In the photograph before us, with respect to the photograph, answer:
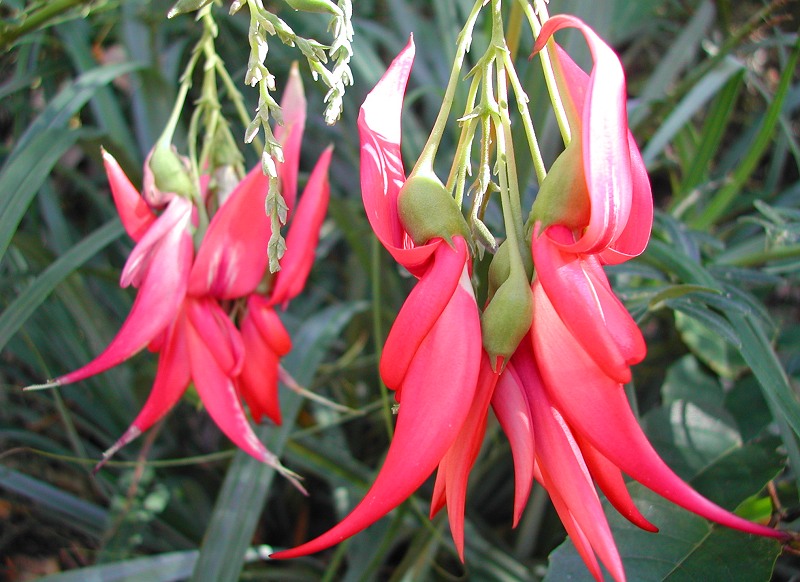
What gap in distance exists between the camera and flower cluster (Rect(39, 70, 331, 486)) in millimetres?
623

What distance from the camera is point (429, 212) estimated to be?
17.7 inches

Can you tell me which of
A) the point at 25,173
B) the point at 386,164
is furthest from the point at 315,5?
the point at 25,173

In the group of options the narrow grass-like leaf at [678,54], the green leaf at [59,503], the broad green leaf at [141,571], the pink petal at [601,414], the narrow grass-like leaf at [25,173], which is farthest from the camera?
the narrow grass-like leaf at [678,54]

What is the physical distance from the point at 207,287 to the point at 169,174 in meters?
0.10

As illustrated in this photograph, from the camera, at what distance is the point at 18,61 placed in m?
1.06

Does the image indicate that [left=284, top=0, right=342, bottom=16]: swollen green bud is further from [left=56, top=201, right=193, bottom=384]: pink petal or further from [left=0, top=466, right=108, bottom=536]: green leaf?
[left=0, top=466, right=108, bottom=536]: green leaf

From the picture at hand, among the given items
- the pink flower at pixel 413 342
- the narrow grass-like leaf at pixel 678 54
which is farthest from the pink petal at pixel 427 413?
Answer: the narrow grass-like leaf at pixel 678 54

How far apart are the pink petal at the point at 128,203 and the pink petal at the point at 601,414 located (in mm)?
366

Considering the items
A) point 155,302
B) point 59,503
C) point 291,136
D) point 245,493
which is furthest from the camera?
point 59,503

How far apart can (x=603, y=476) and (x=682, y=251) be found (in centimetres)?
41

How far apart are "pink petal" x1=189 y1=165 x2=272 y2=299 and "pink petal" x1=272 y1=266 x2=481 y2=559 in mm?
259

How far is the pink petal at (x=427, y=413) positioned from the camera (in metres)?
0.40

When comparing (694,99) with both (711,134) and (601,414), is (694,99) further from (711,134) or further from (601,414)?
(601,414)

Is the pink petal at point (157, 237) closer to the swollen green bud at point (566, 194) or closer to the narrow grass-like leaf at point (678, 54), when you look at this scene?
the swollen green bud at point (566, 194)
